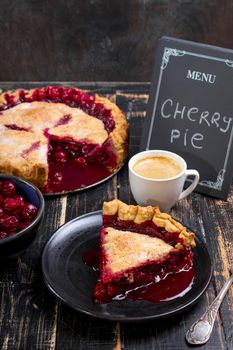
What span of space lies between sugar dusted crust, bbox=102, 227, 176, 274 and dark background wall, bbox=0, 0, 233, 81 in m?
3.35

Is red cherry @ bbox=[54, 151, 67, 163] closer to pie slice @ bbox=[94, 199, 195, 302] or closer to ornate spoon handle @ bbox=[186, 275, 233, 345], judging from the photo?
pie slice @ bbox=[94, 199, 195, 302]

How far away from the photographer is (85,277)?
228 centimetres

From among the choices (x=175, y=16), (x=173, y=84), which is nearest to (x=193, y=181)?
(x=173, y=84)

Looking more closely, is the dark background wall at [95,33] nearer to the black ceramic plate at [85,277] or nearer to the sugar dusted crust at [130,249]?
the black ceramic plate at [85,277]

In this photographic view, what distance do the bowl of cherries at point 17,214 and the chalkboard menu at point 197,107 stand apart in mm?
921

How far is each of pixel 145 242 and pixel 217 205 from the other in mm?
712

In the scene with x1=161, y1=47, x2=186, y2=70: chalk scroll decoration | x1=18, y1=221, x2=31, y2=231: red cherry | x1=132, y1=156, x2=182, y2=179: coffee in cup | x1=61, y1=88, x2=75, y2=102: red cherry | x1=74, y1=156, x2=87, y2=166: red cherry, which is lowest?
x1=74, y1=156, x2=87, y2=166: red cherry

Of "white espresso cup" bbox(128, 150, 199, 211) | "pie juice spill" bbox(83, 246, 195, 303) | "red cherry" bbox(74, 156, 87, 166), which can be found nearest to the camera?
"pie juice spill" bbox(83, 246, 195, 303)

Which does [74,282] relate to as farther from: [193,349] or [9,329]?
[193,349]

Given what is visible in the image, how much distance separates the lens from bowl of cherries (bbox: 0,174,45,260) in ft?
7.35

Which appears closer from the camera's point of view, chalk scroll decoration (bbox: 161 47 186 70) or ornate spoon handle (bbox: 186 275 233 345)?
ornate spoon handle (bbox: 186 275 233 345)

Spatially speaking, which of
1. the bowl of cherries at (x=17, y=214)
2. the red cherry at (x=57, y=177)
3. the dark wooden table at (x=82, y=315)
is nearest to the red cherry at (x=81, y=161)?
the red cherry at (x=57, y=177)

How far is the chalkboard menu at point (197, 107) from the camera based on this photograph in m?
2.82

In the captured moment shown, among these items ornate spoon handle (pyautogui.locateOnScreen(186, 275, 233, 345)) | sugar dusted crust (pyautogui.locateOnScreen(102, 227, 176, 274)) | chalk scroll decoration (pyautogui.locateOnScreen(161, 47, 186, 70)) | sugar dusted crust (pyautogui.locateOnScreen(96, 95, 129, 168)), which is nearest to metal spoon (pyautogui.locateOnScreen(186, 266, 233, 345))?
ornate spoon handle (pyautogui.locateOnScreen(186, 275, 233, 345))
